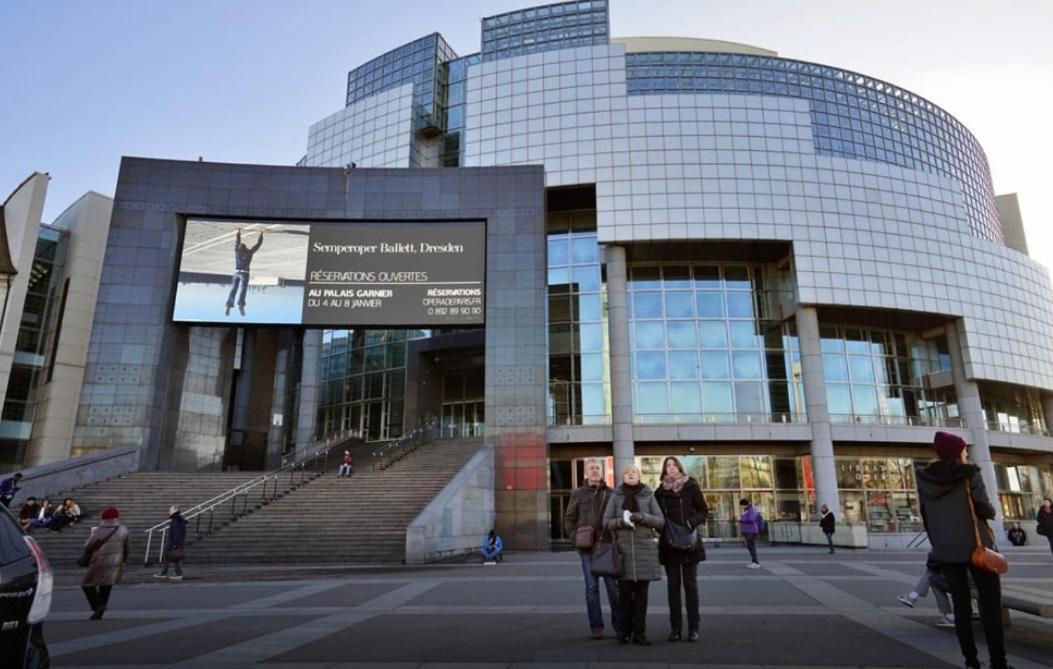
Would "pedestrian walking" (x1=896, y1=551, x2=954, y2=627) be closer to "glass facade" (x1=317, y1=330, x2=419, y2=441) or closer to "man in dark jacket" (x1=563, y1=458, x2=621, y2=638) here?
"man in dark jacket" (x1=563, y1=458, x2=621, y2=638)

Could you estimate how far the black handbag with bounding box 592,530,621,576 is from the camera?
680cm

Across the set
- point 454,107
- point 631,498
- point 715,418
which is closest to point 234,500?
point 631,498

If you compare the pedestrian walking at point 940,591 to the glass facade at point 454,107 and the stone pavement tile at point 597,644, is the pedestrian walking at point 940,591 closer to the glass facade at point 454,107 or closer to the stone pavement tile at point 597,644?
the stone pavement tile at point 597,644

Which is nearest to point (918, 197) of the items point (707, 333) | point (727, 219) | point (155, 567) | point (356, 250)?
point (727, 219)

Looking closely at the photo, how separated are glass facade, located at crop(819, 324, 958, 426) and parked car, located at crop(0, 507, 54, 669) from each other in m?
38.0

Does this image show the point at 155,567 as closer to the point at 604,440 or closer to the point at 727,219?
the point at 604,440

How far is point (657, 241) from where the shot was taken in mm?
35531

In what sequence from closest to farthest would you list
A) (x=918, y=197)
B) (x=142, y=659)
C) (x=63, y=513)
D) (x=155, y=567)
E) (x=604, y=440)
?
(x=142, y=659), (x=155, y=567), (x=63, y=513), (x=604, y=440), (x=918, y=197)

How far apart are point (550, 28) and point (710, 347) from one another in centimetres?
2337

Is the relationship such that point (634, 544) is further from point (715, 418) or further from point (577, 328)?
point (715, 418)

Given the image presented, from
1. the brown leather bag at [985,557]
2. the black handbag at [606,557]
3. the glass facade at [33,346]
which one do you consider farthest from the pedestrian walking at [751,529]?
the glass facade at [33,346]

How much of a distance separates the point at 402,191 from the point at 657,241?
44.5 ft

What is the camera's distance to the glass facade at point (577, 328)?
35.1 m

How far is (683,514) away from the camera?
7023 millimetres
